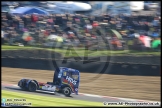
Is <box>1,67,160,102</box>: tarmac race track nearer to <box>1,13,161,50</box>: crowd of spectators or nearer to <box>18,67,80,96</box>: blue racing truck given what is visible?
<box>18,67,80,96</box>: blue racing truck

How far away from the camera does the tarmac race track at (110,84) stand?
8.71 meters

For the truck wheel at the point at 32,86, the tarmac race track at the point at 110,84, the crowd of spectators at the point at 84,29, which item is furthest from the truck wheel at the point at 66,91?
the crowd of spectators at the point at 84,29

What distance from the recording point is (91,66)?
32.5ft

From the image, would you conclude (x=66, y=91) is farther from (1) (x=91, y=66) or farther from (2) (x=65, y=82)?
(1) (x=91, y=66)

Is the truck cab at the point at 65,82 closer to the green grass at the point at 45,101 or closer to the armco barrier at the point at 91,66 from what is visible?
the green grass at the point at 45,101

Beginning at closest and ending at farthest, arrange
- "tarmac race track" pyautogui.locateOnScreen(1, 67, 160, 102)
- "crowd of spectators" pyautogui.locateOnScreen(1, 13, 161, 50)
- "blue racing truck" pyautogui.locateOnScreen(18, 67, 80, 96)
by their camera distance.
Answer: "blue racing truck" pyautogui.locateOnScreen(18, 67, 80, 96), "tarmac race track" pyautogui.locateOnScreen(1, 67, 160, 102), "crowd of spectators" pyautogui.locateOnScreen(1, 13, 161, 50)

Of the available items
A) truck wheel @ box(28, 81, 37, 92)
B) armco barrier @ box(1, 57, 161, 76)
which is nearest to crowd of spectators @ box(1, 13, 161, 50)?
armco barrier @ box(1, 57, 161, 76)

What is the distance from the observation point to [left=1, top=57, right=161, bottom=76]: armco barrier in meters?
9.41

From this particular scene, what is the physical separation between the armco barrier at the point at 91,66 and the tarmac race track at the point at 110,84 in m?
0.12

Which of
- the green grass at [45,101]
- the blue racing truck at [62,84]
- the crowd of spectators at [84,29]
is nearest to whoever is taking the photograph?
the green grass at [45,101]

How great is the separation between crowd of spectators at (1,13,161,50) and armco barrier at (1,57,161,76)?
0.77 meters

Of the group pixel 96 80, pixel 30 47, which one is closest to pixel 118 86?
pixel 96 80

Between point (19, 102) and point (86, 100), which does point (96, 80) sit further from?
point (19, 102)

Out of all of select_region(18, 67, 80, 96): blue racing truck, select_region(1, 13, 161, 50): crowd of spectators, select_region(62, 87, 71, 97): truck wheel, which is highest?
select_region(1, 13, 161, 50): crowd of spectators
